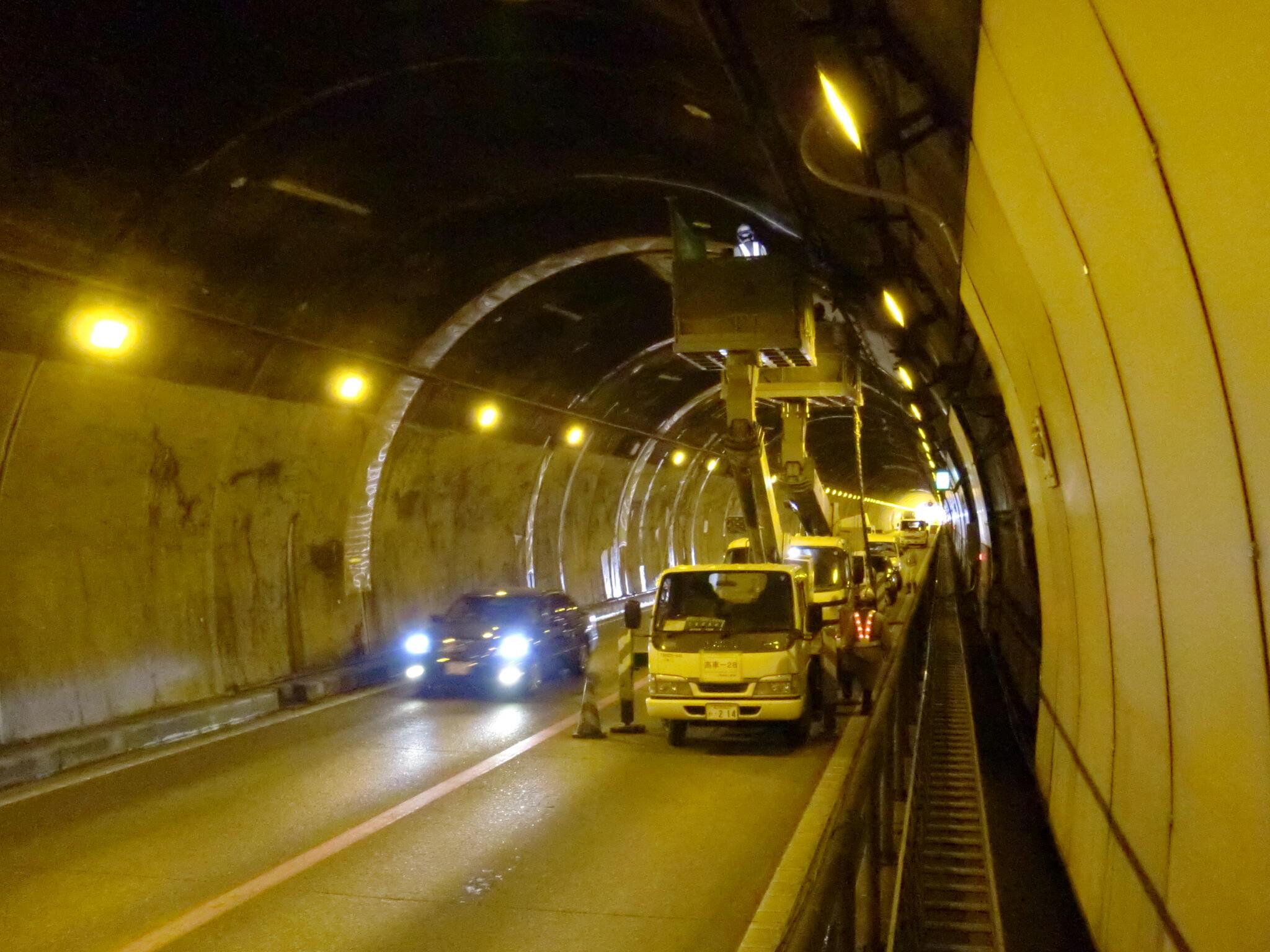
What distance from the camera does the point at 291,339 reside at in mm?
14328

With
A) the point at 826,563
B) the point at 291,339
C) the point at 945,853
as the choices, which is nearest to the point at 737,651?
the point at 945,853

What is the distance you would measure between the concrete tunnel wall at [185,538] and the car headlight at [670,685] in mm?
6445

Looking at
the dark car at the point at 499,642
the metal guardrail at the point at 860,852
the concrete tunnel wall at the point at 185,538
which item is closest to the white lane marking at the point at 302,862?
the dark car at the point at 499,642

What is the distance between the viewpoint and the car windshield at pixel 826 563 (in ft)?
66.3

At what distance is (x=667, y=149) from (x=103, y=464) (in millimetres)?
7550

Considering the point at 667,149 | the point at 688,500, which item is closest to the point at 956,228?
the point at 667,149

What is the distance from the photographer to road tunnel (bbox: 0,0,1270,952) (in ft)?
12.1

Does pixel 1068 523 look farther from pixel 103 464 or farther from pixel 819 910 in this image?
pixel 103 464

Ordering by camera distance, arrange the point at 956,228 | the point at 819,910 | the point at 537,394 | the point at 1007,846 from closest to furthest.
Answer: the point at 819,910
the point at 956,228
the point at 1007,846
the point at 537,394

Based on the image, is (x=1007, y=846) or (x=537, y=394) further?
(x=537, y=394)

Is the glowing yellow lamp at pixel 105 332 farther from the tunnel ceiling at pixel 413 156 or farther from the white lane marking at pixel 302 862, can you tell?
the white lane marking at pixel 302 862

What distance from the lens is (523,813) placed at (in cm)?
926

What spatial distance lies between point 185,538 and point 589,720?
5974 millimetres

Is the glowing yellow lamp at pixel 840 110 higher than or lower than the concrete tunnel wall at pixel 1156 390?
higher
